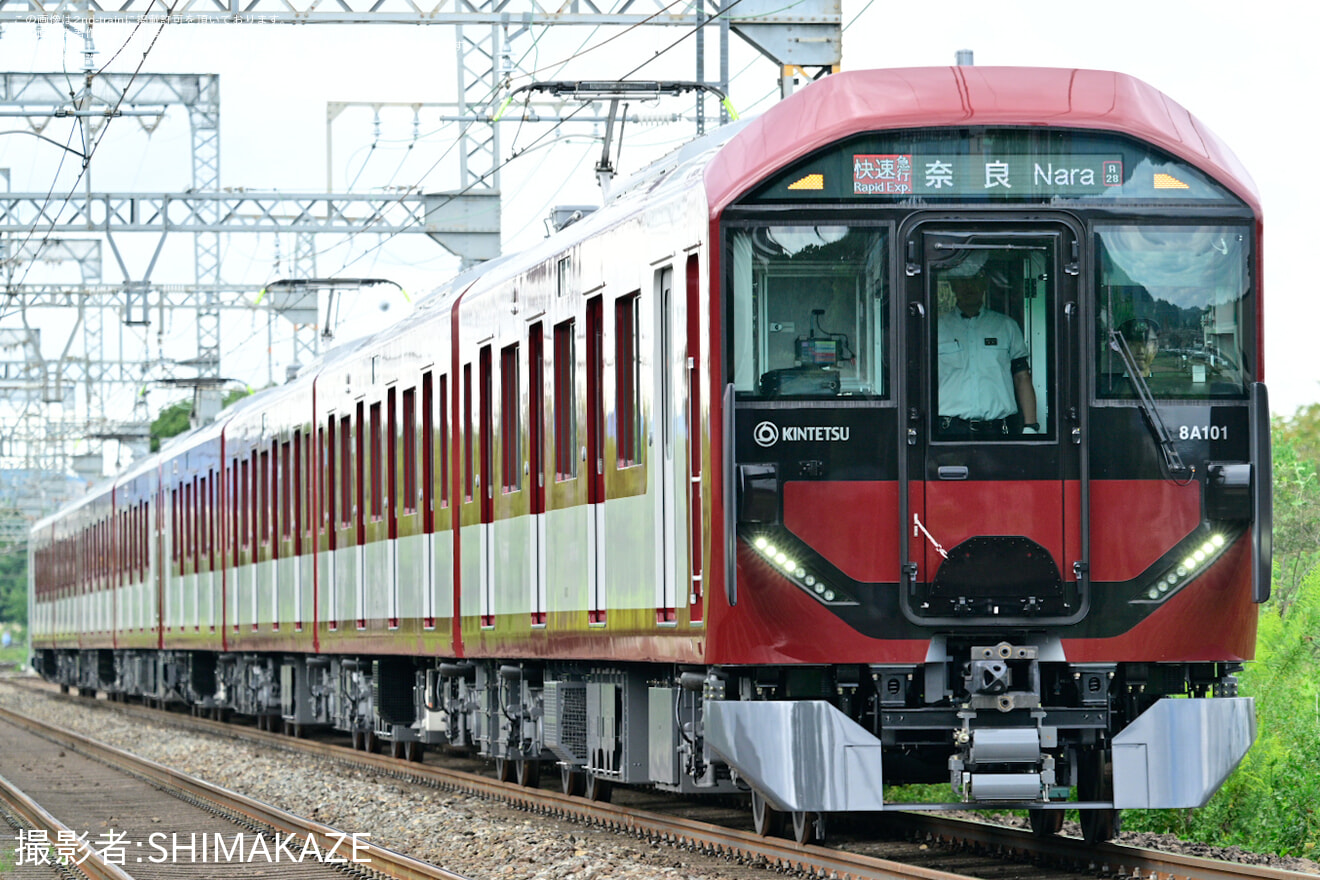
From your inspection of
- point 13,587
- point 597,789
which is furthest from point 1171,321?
point 13,587

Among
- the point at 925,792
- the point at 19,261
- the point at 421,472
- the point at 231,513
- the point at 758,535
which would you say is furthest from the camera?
the point at 19,261

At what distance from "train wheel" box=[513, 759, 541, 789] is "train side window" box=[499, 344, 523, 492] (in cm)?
230

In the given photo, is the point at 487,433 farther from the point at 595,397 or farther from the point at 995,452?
the point at 995,452

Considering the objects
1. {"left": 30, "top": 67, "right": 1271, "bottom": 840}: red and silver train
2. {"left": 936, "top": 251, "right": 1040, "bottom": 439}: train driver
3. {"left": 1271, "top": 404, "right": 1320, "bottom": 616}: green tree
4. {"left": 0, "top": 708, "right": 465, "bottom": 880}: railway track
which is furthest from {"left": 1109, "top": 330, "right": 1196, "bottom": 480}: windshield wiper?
{"left": 1271, "top": 404, "right": 1320, "bottom": 616}: green tree

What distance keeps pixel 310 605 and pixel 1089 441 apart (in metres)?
13.2

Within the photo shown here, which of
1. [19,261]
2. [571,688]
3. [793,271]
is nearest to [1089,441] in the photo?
[793,271]

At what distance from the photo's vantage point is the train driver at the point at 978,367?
9.75 metres

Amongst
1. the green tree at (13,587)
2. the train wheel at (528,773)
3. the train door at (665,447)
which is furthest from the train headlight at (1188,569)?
the green tree at (13,587)

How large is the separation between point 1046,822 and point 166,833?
6023 millimetres

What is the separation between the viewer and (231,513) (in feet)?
87.4

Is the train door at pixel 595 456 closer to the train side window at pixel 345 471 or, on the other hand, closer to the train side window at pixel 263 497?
the train side window at pixel 345 471

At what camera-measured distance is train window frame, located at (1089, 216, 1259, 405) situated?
9805 millimetres

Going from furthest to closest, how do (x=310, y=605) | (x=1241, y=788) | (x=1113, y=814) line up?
1. (x=310, y=605)
2. (x=1241, y=788)
3. (x=1113, y=814)

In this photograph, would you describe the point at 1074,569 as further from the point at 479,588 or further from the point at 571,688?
the point at 479,588
